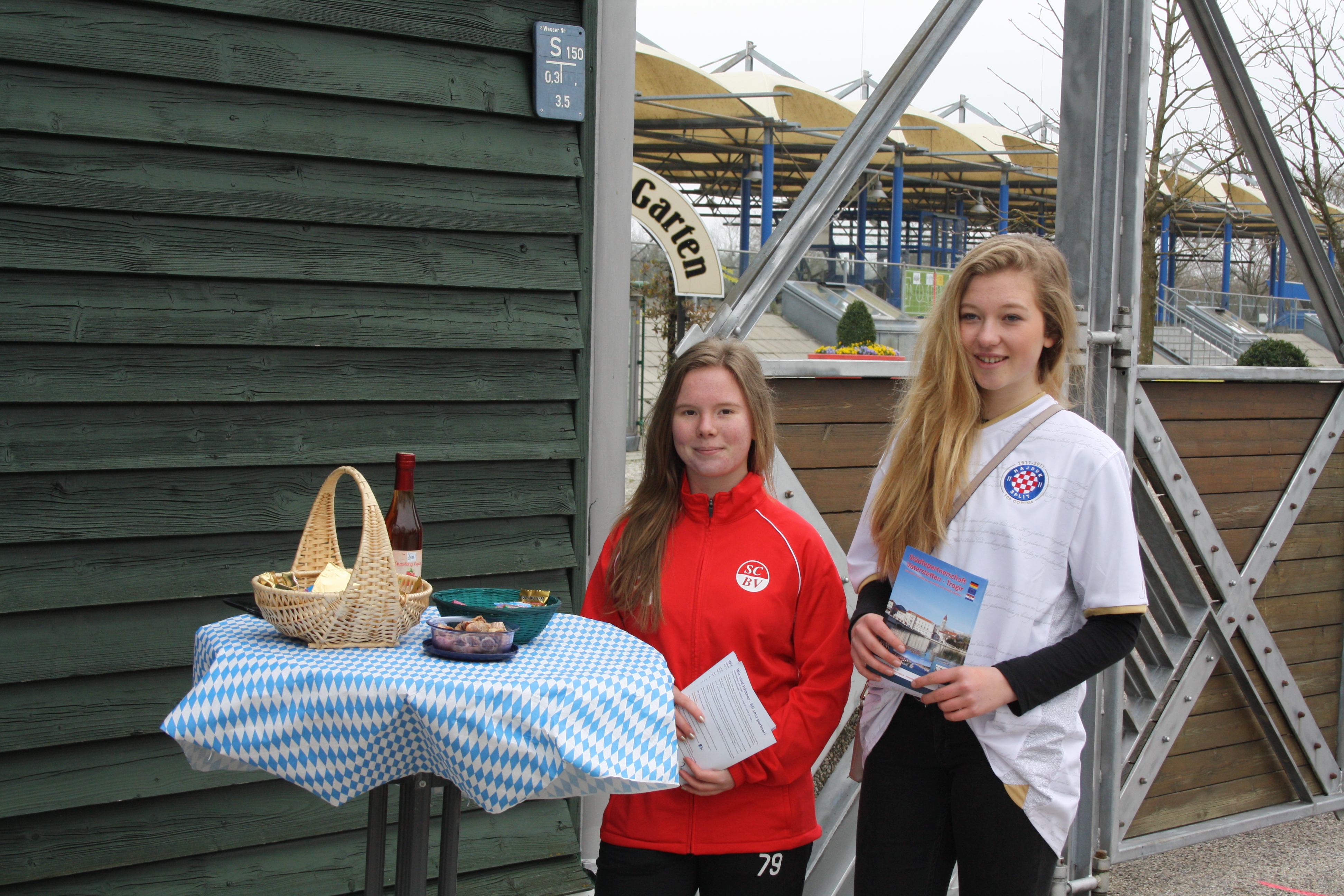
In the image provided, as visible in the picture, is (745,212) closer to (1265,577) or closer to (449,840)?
(1265,577)

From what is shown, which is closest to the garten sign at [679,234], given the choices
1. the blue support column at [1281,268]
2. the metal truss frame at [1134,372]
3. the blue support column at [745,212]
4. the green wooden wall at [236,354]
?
the metal truss frame at [1134,372]

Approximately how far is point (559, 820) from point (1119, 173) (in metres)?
2.63

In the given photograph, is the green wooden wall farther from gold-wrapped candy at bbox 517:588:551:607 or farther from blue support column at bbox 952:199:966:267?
blue support column at bbox 952:199:966:267

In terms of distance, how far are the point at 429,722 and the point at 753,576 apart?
773 mm

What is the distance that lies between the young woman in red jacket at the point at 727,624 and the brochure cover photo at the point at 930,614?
0.18m

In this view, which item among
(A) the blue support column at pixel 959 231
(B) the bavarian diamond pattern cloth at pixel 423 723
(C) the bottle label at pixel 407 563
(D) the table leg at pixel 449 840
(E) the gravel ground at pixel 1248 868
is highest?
(A) the blue support column at pixel 959 231

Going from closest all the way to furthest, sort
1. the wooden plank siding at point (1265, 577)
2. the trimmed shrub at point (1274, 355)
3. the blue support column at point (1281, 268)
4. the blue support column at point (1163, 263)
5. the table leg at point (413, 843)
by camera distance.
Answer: the table leg at point (413, 843)
the wooden plank siding at point (1265, 577)
the trimmed shrub at point (1274, 355)
the blue support column at point (1163, 263)
the blue support column at point (1281, 268)

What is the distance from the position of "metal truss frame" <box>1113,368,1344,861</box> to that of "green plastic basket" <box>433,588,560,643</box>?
244cm

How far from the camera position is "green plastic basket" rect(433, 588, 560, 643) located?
1708mm

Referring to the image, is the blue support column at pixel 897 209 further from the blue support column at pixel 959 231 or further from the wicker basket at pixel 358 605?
the wicker basket at pixel 358 605

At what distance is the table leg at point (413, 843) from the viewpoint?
1780mm

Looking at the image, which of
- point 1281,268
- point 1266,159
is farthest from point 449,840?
point 1281,268

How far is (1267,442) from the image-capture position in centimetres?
402

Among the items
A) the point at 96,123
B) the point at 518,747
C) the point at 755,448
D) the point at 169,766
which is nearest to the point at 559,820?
the point at 169,766
